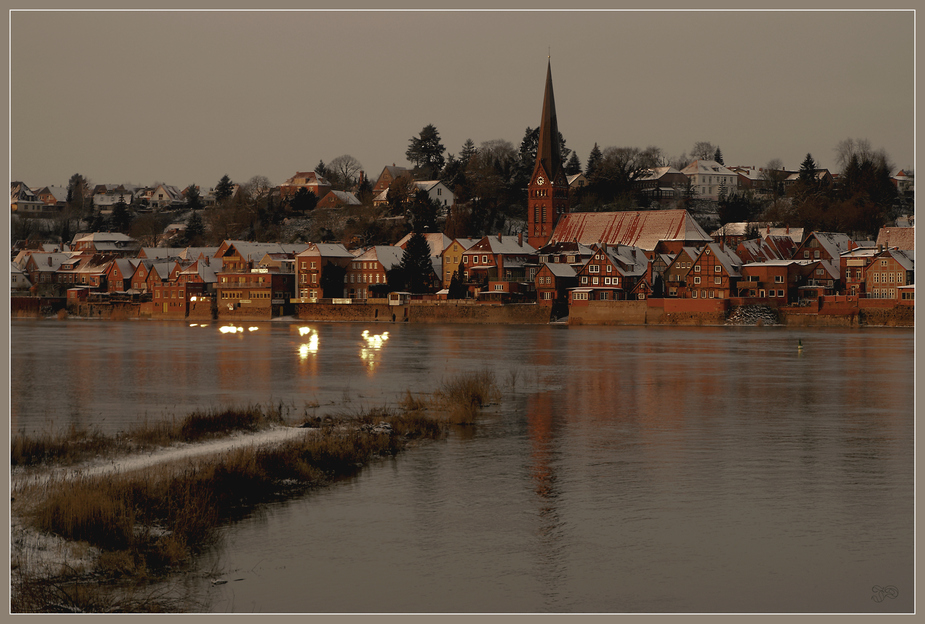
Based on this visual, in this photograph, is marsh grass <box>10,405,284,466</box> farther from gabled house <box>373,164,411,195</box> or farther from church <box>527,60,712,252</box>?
gabled house <box>373,164,411,195</box>

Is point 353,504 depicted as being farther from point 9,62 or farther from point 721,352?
point 721,352

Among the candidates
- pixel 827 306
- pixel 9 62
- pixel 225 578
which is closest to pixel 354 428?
pixel 225 578

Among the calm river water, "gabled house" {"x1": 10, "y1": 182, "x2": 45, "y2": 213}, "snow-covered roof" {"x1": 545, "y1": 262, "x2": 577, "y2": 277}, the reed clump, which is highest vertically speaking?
"gabled house" {"x1": 10, "y1": 182, "x2": 45, "y2": 213}

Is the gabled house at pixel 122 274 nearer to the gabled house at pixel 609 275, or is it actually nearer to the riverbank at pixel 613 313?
the riverbank at pixel 613 313

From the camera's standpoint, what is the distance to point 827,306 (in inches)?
2721

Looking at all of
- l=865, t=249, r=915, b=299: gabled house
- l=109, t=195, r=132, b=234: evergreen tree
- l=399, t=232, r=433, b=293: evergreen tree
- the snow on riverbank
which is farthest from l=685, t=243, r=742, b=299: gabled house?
l=109, t=195, r=132, b=234: evergreen tree

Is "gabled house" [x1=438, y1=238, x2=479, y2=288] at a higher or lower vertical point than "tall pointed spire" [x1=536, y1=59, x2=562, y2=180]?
lower

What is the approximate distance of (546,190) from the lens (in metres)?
97.8

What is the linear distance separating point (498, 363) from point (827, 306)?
37.5 m

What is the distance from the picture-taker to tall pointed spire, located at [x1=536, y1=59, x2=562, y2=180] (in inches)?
3720

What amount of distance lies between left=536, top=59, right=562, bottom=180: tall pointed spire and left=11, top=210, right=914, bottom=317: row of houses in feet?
18.4

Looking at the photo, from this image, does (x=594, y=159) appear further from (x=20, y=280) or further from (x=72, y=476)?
(x=72, y=476)

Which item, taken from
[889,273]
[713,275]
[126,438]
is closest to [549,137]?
[713,275]

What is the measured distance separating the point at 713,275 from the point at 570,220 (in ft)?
79.3
